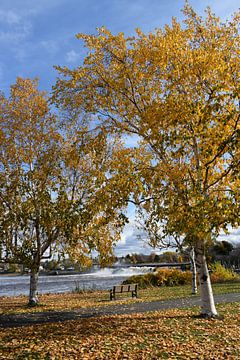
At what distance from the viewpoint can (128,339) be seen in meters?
8.97

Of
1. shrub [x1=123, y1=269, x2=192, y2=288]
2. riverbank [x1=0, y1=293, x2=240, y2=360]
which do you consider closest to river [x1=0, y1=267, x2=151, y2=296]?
shrub [x1=123, y1=269, x2=192, y2=288]

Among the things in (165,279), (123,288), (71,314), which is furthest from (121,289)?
(165,279)

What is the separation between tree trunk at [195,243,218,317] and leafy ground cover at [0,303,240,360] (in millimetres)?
474

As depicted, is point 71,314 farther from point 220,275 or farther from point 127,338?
point 220,275

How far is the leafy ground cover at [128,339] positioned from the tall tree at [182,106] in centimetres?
162

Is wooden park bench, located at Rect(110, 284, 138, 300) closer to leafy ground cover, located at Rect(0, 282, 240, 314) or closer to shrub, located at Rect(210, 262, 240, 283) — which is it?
leafy ground cover, located at Rect(0, 282, 240, 314)

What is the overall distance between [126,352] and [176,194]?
4.43 metres

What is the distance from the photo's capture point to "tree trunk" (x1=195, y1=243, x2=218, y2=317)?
1152 cm

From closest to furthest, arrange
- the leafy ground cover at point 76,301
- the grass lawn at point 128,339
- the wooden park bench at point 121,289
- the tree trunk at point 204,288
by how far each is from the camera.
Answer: the grass lawn at point 128,339, the tree trunk at point 204,288, the leafy ground cover at point 76,301, the wooden park bench at point 121,289

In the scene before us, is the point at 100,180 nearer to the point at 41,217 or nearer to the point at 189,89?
the point at 189,89

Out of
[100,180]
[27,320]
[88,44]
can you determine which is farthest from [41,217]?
[88,44]

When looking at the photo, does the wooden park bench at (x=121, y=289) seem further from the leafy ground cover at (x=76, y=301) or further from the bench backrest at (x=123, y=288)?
the leafy ground cover at (x=76, y=301)

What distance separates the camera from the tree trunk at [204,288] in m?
11.5

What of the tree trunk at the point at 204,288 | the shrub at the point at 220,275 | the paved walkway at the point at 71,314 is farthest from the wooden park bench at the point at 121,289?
the shrub at the point at 220,275
